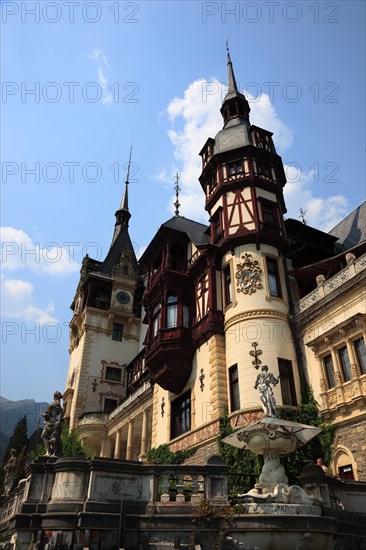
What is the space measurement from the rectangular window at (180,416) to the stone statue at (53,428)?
34.8ft

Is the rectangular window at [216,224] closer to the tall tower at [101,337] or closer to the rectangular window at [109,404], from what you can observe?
the tall tower at [101,337]

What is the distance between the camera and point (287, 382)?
20.7 metres

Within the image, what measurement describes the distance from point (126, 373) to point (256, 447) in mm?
34479

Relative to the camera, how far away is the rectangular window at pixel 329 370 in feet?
63.6

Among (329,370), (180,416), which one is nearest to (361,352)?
(329,370)

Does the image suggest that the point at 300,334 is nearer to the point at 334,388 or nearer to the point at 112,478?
the point at 334,388

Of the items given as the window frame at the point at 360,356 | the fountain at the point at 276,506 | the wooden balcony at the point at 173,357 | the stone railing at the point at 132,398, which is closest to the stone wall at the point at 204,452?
the wooden balcony at the point at 173,357

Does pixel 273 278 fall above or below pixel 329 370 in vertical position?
above

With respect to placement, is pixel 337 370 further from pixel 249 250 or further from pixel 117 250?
pixel 117 250

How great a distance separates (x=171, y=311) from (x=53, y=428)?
43.1 feet

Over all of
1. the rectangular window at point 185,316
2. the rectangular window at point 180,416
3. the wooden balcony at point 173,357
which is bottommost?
the rectangular window at point 180,416

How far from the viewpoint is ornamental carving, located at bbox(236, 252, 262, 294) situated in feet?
75.7

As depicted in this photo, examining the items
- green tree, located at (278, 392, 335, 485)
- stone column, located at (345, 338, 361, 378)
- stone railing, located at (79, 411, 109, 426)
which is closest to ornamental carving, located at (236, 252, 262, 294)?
stone column, located at (345, 338, 361, 378)

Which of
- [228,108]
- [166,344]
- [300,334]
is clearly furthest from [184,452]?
[228,108]
